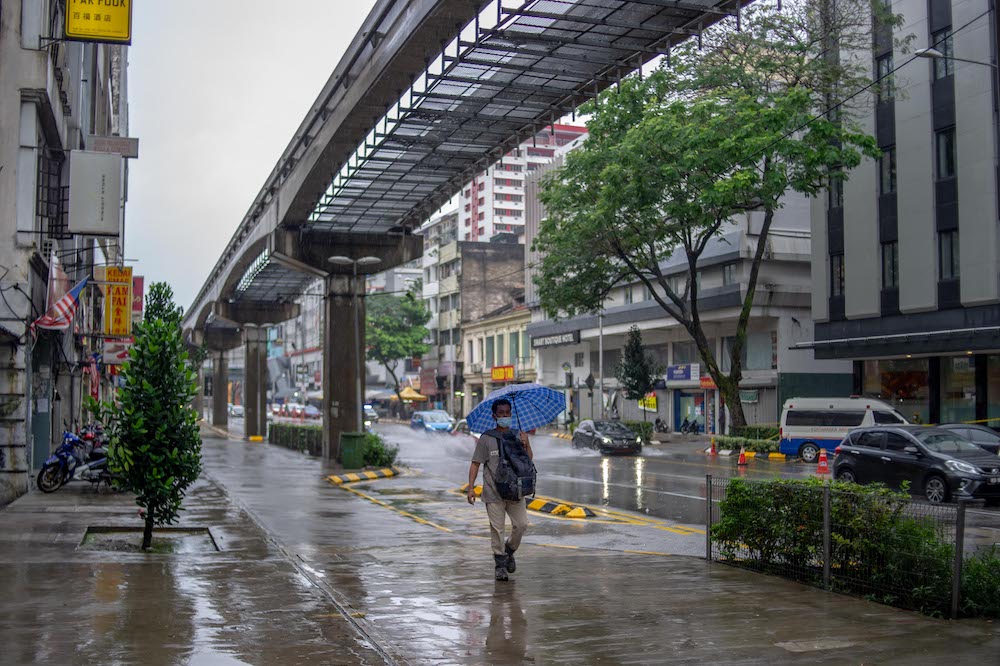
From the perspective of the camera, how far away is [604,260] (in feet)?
133

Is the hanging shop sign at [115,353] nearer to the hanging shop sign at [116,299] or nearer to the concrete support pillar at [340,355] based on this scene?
the hanging shop sign at [116,299]

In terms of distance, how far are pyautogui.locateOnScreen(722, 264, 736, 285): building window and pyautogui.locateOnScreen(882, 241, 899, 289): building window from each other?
38.3ft

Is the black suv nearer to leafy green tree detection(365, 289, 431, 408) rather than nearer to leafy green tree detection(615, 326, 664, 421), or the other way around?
leafy green tree detection(615, 326, 664, 421)

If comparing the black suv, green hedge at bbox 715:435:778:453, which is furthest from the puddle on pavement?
green hedge at bbox 715:435:778:453

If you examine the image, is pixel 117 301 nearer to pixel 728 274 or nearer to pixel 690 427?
pixel 728 274

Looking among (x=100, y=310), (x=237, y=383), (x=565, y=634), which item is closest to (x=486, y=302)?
(x=100, y=310)

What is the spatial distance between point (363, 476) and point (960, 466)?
617 inches

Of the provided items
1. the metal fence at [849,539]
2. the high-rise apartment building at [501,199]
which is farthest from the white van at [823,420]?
the high-rise apartment building at [501,199]

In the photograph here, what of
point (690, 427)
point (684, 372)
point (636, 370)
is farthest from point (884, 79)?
point (690, 427)

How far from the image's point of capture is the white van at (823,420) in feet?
108

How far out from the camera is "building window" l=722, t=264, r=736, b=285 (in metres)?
50.6

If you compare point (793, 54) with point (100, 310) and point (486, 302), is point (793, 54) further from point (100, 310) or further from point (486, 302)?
point (486, 302)

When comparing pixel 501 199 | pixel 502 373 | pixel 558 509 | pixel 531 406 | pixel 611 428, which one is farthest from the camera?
pixel 501 199

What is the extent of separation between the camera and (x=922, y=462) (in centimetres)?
1961
